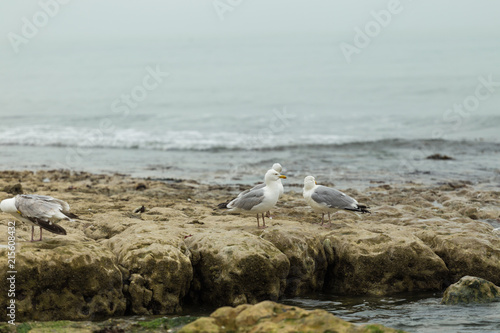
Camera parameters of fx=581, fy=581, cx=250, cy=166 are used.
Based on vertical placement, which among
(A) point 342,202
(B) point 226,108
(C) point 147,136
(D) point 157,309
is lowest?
(D) point 157,309

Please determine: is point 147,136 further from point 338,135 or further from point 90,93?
point 90,93

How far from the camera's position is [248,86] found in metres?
44.4

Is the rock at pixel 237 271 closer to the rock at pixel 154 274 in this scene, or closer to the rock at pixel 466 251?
the rock at pixel 154 274

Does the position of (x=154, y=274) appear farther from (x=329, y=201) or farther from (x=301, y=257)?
(x=329, y=201)

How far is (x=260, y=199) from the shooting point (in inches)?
313

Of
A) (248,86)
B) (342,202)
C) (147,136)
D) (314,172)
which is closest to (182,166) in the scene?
(314,172)

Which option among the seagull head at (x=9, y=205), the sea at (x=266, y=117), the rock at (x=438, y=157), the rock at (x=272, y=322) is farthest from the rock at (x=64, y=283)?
the rock at (x=438, y=157)

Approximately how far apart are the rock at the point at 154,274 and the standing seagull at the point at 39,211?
0.79m

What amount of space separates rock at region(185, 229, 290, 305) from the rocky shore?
1 centimetres

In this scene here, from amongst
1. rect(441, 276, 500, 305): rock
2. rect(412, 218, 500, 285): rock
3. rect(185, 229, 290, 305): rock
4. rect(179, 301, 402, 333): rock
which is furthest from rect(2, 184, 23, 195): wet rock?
rect(441, 276, 500, 305): rock

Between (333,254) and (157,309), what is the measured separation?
2.40 meters

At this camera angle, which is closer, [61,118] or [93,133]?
[93,133]

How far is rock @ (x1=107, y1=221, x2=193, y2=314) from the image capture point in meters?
6.09

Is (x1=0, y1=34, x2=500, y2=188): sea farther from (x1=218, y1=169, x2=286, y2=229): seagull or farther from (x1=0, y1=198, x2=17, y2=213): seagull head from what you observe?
(x1=0, y1=198, x2=17, y2=213): seagull head
